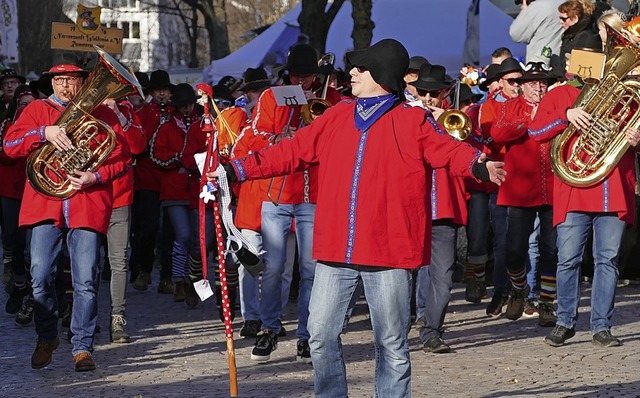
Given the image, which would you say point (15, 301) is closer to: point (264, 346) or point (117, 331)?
point (117, 331)

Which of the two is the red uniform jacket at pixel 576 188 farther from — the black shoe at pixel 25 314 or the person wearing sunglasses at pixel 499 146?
the black shoe at pixel 25 314

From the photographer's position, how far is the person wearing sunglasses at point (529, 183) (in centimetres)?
1064

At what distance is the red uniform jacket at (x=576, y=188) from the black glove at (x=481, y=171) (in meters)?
3.12

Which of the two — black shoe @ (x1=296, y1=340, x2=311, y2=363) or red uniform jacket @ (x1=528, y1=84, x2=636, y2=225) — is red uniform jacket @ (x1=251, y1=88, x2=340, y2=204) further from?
red uniform jacket @ (x1=528, y1=84, x2=636, y2=225)

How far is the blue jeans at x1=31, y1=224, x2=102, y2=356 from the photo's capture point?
9.00m

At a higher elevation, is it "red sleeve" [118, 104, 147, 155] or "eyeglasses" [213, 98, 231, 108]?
"eyeglasses" [213, 98, 231, 108]

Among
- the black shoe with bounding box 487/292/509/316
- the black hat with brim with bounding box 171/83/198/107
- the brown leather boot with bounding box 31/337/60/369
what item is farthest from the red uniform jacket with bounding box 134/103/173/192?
the brown leather boot with bounding box 31/337/60/369

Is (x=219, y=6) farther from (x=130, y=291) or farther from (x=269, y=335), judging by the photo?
(x=269, y=335)

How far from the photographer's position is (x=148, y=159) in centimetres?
1349

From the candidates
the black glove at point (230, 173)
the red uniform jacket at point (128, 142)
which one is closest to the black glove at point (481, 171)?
the black glove at point (230, 173)

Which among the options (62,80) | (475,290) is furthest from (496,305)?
(62,80)

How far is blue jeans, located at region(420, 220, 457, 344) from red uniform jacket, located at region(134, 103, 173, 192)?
14.0 ft

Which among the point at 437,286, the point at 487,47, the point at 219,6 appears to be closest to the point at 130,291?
Answer: the point at 437,286

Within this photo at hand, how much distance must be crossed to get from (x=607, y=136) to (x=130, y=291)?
20.9 feet
